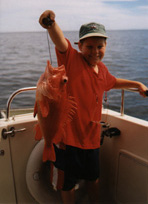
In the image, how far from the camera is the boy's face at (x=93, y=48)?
188cm

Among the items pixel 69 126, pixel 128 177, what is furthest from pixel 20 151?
pixel 128 177

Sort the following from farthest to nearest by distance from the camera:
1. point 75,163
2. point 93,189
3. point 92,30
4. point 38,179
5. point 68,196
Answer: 1. point 38,179
2. point 93,189
3. point 68,196
4. point 75,163
5. point 92,30

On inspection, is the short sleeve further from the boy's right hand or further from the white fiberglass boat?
the boy's right hand

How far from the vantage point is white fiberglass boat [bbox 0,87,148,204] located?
7.73 feet

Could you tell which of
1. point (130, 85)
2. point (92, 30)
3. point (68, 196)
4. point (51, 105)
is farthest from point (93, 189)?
point (92, 30)

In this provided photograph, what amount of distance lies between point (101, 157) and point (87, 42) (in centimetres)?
145

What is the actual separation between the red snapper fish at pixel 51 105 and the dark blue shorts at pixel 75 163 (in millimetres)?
310

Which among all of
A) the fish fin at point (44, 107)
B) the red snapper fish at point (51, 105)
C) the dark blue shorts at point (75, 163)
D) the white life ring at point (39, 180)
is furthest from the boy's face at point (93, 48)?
the white life ring at point (39, 180)

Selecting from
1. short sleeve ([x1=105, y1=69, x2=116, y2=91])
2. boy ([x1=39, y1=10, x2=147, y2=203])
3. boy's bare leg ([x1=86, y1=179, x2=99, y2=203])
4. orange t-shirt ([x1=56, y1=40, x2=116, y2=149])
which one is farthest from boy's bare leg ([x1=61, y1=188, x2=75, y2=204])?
short sleeve ([x1=105, y1=69, x2=116, y2=91])

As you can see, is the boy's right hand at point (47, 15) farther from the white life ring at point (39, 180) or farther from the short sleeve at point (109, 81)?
the white life ring at point (39, 180)

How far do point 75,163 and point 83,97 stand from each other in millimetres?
582

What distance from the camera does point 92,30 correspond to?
1.88 meters

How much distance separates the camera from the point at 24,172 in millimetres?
2484

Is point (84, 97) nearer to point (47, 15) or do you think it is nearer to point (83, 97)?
point (83, 97)
